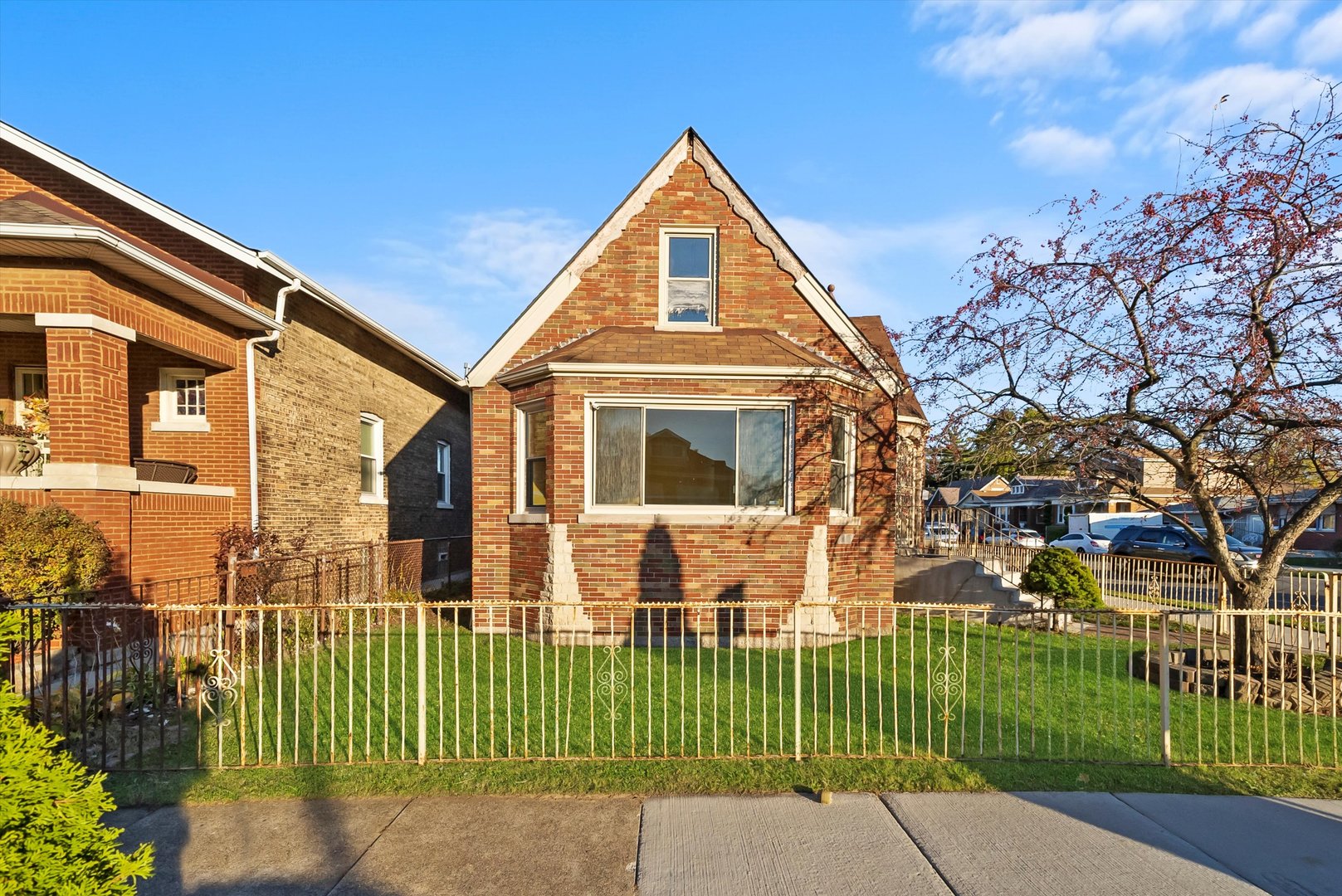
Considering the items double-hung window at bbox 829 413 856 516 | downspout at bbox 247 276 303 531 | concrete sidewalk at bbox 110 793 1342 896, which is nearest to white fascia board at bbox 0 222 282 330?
downspout at bbox 247 276 303 531

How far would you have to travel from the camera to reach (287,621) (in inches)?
384

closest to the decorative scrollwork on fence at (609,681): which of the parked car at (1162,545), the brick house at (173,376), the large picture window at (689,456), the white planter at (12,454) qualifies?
the large picture window at (689,456)

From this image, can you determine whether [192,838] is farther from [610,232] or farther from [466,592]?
[466,592]

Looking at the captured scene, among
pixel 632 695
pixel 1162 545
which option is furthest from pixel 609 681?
pixel 1162 545

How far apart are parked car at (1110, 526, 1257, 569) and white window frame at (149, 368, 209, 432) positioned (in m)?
29.8

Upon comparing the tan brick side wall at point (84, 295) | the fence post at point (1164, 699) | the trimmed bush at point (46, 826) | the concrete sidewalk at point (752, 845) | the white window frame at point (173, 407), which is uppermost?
the tan brick side wall at point (84, 295)

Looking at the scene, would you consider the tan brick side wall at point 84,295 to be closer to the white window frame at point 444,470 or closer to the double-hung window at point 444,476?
the white window frame at point 444,470

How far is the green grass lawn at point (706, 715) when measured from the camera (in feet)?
18.9

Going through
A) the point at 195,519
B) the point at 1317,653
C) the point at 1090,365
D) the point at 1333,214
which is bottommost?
the point at 1317,653

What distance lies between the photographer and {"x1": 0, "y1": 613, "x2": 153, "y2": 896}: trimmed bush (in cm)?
268

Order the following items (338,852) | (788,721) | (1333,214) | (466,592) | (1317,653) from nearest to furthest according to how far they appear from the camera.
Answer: (338,852), (788,721), (1333,214), (1317,653), (466,592)

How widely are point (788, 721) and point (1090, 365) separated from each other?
223 inches

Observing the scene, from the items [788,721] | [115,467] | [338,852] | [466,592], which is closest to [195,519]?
[115,467]

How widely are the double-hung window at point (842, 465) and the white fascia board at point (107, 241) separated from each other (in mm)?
9229
